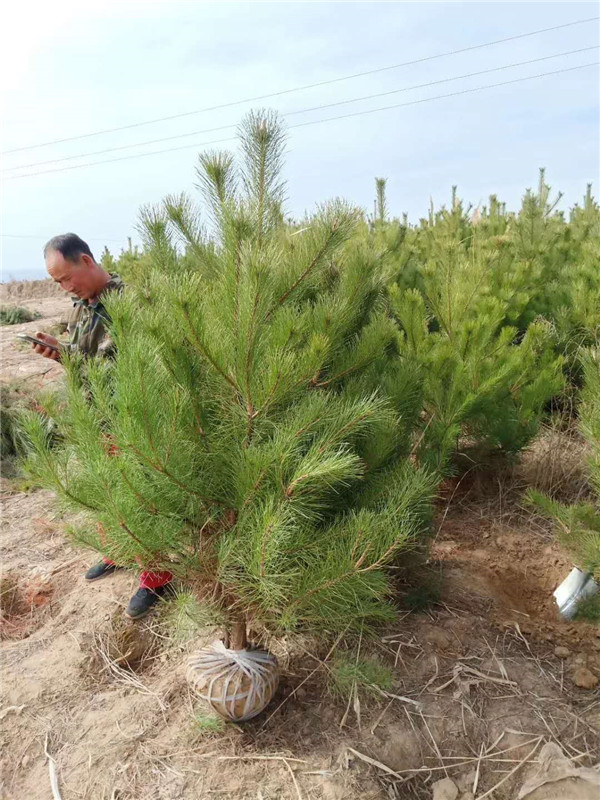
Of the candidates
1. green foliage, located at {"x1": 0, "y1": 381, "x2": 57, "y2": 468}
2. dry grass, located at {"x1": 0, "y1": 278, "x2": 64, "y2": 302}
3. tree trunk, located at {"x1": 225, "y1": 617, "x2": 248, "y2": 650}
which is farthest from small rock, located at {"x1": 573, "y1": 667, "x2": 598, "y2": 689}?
dry grass, located at {"x1": 0, "y1": 278, "x2": 64, "y2": 302}

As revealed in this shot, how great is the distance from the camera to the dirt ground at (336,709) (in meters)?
1.93

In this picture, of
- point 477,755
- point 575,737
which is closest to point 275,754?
point 477,755

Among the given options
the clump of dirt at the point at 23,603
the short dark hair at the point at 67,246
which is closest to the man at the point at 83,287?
the short dark hair at the point at 67,246

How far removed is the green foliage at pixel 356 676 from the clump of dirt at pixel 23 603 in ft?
5.63

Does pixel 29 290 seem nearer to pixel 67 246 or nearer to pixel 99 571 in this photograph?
pixel 67 246

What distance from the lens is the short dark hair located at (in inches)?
121

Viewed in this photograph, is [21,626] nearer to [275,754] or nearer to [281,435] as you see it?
[275,754]

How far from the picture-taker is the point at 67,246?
3084mm

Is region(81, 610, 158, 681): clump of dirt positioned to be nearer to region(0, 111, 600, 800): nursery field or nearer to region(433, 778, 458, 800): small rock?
region(0, 111, 600, 800): nursery field

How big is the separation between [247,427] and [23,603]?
2.22 metres

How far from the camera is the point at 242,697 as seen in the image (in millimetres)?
2006

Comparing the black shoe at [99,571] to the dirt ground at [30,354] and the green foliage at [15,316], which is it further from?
the green foliage at [15,316]

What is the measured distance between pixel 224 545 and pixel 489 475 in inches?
87.7

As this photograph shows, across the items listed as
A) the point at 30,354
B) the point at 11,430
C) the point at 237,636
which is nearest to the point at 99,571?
the point at 237,636
